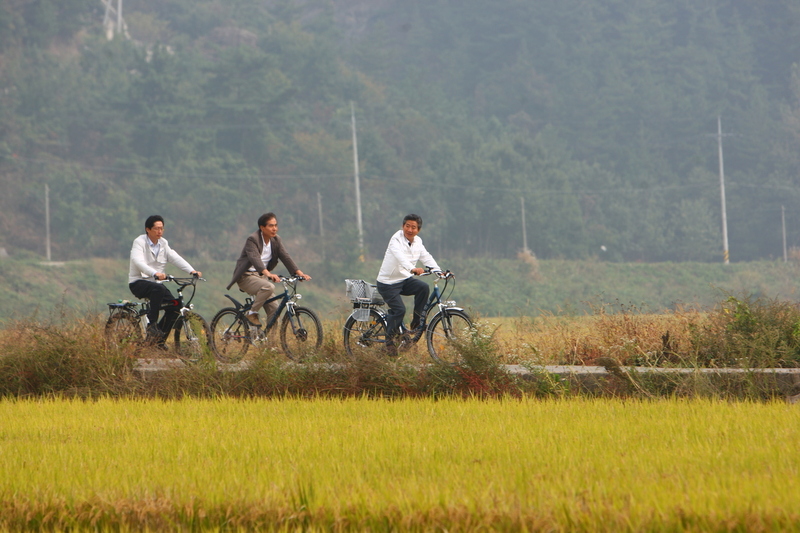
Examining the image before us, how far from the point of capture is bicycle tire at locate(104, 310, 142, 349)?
10.6 meters

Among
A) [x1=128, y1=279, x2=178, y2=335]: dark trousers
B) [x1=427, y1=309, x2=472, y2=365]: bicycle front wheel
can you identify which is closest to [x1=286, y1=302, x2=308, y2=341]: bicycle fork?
[x1=128, y1=279, x2=178, y2=335]: dark trousers

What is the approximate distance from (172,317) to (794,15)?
94503 millimetres

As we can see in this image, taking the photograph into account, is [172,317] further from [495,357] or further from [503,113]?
[503,113]

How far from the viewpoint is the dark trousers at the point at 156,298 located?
1116 cm

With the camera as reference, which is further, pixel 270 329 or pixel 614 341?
pixel 270 329

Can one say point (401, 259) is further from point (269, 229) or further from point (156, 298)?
point (156, 298)

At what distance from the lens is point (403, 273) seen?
431 inches

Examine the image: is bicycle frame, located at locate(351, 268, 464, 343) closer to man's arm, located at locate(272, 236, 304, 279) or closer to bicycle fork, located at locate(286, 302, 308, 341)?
bicycle fork, located at locate(286, 302, 308, 341)

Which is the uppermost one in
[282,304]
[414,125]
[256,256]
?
[414,125]

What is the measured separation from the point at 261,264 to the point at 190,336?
46.1 inches

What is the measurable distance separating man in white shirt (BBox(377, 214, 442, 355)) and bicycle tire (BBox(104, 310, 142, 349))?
112 inches

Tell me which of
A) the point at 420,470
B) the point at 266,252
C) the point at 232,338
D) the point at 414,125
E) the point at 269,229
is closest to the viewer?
the point at 420,470

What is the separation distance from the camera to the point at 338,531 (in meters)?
4.46

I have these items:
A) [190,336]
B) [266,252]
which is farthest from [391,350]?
[190,336]
